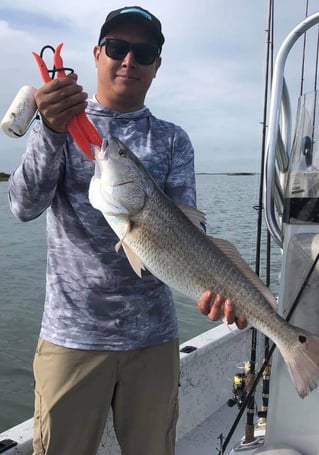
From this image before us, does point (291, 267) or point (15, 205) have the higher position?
point (15, 205)

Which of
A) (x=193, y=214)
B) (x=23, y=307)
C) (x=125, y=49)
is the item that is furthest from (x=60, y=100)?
(x=23, y=307)

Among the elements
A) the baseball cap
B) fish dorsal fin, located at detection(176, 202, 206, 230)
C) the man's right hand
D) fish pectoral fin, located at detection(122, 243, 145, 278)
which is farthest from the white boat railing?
the man's right hand

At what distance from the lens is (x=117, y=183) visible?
2.23m

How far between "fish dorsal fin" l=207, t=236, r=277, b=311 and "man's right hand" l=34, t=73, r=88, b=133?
830 millimetres

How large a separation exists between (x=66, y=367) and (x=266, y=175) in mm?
1458

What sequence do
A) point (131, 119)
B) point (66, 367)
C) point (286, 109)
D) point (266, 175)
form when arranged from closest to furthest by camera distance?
point (66, 367), point (131, 119), point (266, 175), point (286, 109)

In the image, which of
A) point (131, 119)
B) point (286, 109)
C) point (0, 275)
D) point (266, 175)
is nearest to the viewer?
point (131, 119)

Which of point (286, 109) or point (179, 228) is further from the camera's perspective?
point (286, 109)

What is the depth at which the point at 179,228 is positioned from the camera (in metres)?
2.29

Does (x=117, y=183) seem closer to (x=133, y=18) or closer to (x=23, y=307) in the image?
(x=133, y=18)

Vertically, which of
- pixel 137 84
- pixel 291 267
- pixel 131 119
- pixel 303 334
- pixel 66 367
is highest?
pixel 137 84

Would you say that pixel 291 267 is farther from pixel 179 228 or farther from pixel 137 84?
pixel 137 84

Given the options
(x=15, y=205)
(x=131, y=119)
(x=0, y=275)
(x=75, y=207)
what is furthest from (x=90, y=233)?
(x=0, y=275)

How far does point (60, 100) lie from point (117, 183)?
1.43 ft
